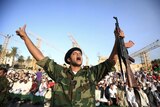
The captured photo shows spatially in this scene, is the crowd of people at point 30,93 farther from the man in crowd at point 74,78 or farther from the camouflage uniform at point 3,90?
the man in crowd at point 74,78

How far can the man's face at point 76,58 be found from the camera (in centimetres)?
242

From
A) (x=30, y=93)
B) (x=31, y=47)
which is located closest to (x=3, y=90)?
(x=31, y=47)

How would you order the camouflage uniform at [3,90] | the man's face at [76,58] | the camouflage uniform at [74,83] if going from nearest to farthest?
the camouflage uniform at [74,83], the man's face at [76,58], the camouflage uniform at [3,90]

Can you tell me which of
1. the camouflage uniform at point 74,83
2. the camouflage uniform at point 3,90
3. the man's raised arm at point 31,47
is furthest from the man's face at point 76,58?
the camouflage uniform at point 3,90

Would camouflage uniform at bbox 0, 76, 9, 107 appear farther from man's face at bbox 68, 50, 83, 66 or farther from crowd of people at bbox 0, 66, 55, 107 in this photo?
man's face at bbox 68, 50, 83, 66

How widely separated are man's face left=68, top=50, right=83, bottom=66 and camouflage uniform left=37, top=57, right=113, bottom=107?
130 millimetres

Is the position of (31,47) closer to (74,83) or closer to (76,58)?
(76,58)

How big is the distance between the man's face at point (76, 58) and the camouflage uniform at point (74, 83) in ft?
0.43

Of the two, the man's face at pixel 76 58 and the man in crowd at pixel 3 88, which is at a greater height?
the man's face at pixel 76 58

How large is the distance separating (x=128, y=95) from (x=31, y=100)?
574 cm

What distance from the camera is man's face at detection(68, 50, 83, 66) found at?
2423 mm

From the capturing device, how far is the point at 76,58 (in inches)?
97.2

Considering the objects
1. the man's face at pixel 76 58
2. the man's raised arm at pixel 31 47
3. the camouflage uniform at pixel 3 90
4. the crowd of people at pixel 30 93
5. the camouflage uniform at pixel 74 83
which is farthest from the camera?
the crowd of people at pixel 30 93

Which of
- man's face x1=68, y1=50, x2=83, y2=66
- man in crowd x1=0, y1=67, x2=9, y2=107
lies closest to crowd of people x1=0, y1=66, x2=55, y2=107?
man in crowd x1=0, y1=67, x2=9, y2=107
